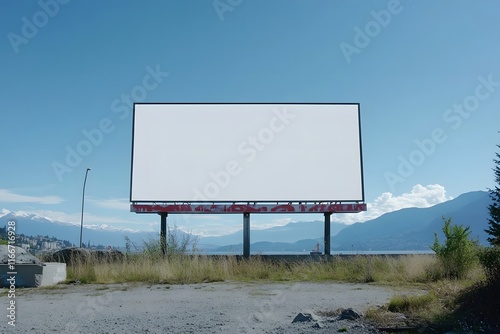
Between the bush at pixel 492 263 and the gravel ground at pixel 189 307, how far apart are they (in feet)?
6.77

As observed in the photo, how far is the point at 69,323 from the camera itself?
7.71 m

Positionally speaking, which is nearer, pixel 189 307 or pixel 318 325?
pixel 318 325

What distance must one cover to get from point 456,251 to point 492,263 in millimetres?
6346

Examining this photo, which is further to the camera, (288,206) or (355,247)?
(288,206)

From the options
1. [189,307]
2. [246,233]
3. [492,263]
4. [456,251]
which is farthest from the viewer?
[246,233]

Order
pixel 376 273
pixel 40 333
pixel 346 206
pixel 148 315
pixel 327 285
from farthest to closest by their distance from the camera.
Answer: pixel 346 206, pixel 376 273, pixel 327 285, pixel 148 315, pixel 40 333

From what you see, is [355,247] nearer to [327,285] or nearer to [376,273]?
[376,273]

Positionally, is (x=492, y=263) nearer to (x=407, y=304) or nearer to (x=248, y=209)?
(x=407, y=304)

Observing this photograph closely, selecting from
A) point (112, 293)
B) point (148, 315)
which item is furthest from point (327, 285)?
point (148, 315)

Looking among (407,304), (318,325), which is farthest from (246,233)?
(318,325)

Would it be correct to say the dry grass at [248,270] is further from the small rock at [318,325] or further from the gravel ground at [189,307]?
the small rock at [318,325]

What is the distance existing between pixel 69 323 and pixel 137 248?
10437mm

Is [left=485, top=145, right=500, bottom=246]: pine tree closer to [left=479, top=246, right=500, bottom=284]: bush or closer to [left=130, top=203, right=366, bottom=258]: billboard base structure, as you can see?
[left=479, top=246, right=500, bottom=284]: bush

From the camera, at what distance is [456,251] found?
47.3ft
